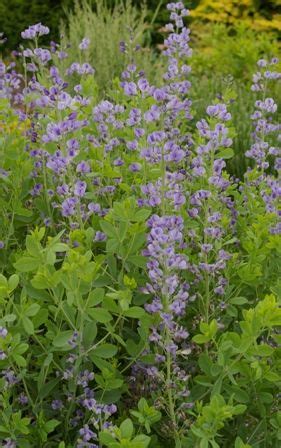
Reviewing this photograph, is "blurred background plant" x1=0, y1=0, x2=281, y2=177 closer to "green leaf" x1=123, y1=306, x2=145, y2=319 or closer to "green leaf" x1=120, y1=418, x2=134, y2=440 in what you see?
"green leaf" x1=123, y1=306, x2=145, y2=319

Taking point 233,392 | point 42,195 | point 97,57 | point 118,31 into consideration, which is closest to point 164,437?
point 233,392

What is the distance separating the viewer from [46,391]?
73.5 inches

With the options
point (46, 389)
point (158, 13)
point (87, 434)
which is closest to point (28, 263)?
point (46, 389)

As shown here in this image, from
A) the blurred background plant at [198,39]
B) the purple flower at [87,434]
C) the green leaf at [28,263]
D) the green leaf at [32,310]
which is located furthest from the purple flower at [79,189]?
the blurred background plant at [198,39]

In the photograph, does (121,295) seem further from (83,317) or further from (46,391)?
(46,391)

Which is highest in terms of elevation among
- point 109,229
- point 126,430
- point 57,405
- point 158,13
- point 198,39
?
point 109,229

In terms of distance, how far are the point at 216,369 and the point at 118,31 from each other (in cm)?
581

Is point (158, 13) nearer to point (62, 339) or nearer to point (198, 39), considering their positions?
point (198, 39)

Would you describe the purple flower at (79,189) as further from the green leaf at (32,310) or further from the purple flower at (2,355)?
the purple flower at (2,355)

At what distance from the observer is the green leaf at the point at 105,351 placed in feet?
5.96

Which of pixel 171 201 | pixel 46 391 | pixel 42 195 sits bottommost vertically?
pixel 46 391

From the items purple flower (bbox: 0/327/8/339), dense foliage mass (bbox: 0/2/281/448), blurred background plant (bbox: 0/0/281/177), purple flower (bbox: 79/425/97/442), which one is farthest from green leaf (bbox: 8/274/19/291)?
blurred background plant (bbox: 0/0/281/177)

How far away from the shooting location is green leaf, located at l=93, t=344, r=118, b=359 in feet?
5.96

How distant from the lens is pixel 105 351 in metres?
1.83
